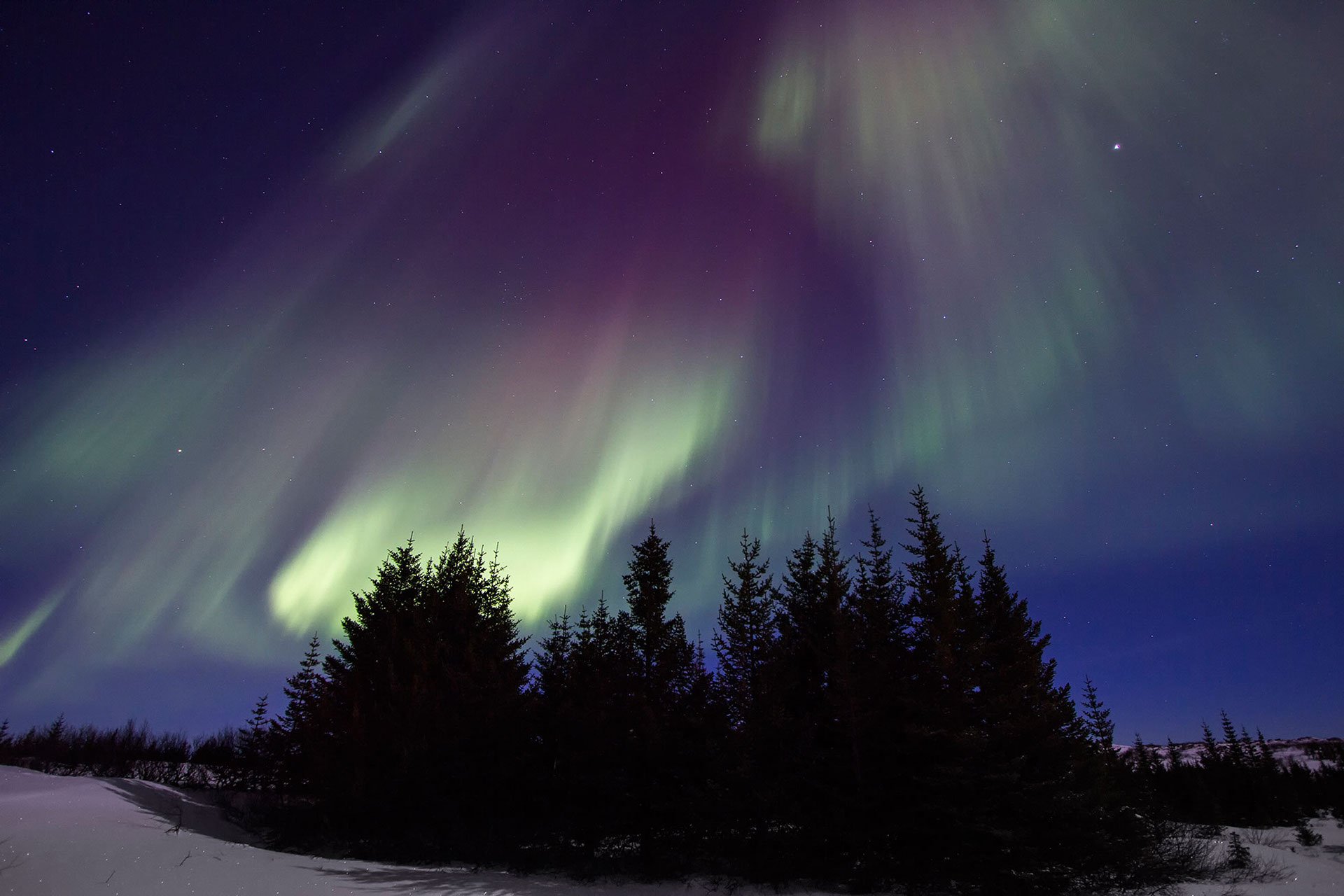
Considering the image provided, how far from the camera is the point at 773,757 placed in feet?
80.2

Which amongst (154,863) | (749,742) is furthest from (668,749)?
(154,863)

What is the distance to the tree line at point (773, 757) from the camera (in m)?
21.5

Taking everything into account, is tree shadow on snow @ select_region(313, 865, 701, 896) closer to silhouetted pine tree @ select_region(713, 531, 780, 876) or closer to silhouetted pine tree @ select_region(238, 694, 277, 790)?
silhouetted pine tree @ select_region(713, 531, 780, 876)

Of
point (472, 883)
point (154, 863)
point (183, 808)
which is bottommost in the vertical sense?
point (472, 883)

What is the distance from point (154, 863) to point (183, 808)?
2003 cm

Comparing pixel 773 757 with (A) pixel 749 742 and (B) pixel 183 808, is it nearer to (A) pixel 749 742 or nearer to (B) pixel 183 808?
(A) pixel 749 742

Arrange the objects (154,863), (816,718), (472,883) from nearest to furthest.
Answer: (154,863)
(472,883)
(816,718)

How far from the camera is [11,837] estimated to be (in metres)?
12.9

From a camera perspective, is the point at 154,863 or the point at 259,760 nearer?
the point at 154,863

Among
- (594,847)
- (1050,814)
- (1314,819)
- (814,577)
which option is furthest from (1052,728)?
(1314,819)

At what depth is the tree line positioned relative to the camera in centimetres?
2148

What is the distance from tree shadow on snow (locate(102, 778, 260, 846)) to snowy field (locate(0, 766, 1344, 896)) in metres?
0.13

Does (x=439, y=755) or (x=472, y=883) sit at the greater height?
(x=439, y=755)

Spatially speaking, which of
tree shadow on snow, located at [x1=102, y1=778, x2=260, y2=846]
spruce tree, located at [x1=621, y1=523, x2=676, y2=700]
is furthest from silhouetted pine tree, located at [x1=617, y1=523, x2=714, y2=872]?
tree shadow on snow, located at [x1=102, y1=778, x2=260, y2=846]
